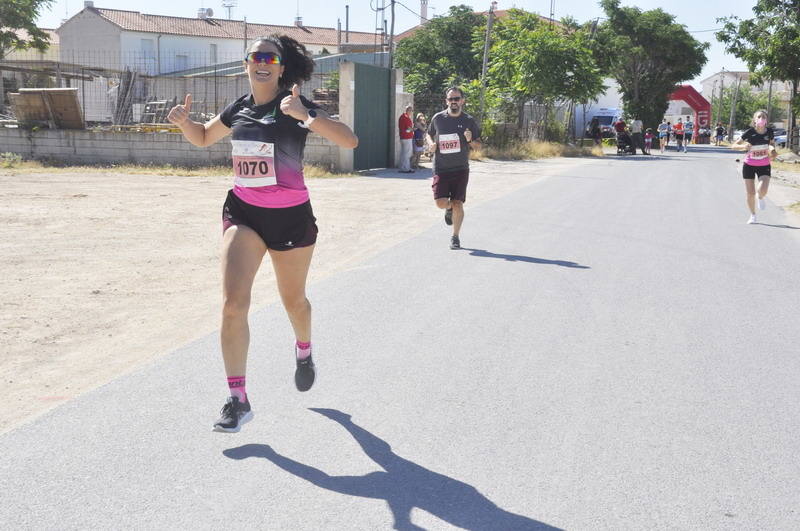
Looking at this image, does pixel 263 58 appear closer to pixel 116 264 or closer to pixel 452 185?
pixel 116 264

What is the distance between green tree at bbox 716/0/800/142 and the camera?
111 ft

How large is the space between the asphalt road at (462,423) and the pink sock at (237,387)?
7.2 inches

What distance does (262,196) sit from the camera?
420 centimetres

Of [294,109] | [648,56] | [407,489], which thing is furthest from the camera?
[648,56]

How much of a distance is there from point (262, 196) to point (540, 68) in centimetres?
3306

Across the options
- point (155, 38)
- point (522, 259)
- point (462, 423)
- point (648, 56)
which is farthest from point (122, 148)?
point (155, 38)

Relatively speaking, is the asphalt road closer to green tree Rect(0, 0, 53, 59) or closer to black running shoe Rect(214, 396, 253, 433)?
black running shoe Rect(214, 396, 253, 433)

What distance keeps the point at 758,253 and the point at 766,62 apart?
2843cm

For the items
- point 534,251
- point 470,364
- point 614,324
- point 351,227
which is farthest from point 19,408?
point 351,227

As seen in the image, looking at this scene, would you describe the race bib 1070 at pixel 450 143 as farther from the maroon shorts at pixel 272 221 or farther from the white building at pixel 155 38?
the white building at pixel 155 38

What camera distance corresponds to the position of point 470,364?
5.34 metres

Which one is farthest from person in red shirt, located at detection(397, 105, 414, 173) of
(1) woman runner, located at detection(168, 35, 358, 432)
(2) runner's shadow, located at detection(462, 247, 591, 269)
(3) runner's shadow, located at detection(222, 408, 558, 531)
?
(3) runner's shadow, located at detection(222, 408, 558, 531)

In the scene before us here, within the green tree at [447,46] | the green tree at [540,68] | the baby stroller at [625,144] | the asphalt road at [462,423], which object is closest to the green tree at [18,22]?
the green tree at [447,46]

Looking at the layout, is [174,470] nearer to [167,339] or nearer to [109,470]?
[109,470]
